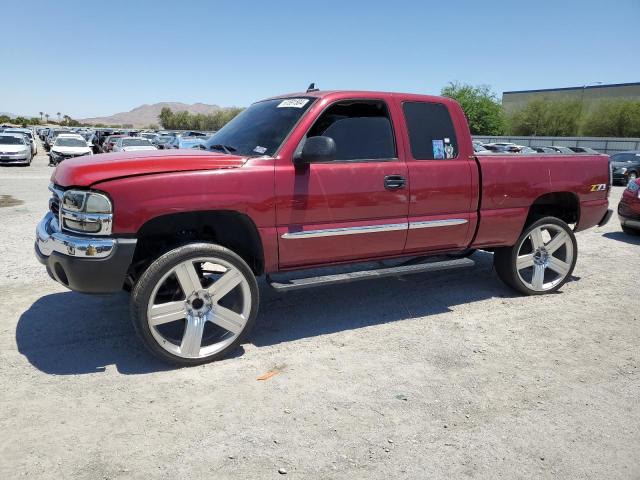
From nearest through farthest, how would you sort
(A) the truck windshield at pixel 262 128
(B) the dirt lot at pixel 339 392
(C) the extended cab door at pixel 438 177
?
(B) the dirt lot at pixel 339 392
(A) the truck windshield at pixel 262 128
(C) the extended cab door at pixel 438 177

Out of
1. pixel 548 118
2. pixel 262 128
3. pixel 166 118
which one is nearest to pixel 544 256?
pixel 262 128

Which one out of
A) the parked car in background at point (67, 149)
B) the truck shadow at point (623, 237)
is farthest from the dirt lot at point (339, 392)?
the parked car in background at point (67, 149)

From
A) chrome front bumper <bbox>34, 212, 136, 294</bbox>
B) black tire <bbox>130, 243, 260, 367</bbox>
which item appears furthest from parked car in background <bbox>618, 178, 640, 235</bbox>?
chrome front bumper <bbox>34, 212, 136, 294</bbox>

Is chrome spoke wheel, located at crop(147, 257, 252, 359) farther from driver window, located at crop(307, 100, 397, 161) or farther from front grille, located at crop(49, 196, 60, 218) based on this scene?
driver window, located at crop(307, 100, 397, 161)

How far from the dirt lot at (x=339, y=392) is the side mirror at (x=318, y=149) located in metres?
1.53

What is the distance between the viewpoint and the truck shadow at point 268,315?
148 inches

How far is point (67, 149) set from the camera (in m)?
22.8

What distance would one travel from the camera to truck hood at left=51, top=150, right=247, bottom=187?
10.9 feet

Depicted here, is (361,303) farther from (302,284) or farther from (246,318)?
(246,318)

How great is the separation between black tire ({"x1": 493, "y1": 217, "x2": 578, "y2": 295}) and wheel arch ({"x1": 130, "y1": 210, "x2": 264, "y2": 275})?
2.82m

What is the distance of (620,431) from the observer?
118 inches

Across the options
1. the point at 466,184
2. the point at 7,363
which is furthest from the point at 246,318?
the point at 466,184

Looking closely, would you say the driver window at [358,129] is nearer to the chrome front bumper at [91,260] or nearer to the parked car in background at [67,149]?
the chrome front bumper at [91,260]

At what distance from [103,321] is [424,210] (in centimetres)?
304
